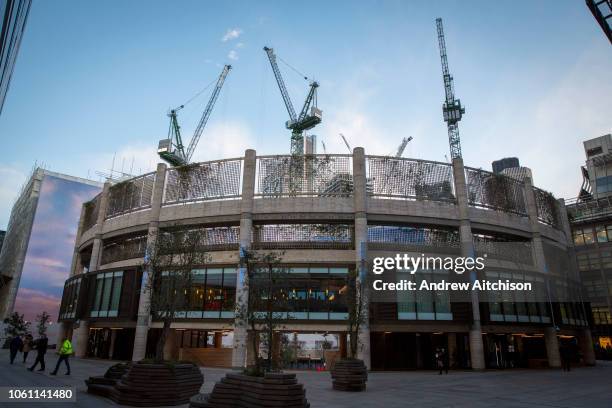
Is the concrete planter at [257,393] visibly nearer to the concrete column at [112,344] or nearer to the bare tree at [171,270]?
the bare tree at [171,270]

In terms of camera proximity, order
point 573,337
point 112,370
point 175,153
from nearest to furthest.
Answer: point 112,370
point 573,337
point 175,153

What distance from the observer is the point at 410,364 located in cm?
A: 3569

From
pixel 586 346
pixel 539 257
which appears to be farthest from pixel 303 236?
pixel 586 346

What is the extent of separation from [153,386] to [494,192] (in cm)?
3767

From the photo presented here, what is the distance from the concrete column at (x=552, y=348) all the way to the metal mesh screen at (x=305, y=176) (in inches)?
932

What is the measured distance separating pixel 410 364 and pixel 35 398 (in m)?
30.7

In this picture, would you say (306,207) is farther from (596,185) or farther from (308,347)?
(596,185)

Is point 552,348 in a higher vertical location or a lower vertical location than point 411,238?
lower

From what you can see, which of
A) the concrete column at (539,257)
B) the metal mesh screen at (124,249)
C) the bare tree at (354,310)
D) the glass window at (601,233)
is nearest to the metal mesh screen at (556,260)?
the concrete column at (539,257)

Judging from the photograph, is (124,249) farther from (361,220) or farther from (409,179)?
(409,179)

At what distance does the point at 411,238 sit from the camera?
123 ft

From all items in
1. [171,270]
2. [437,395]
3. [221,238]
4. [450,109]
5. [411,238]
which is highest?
[450,109]

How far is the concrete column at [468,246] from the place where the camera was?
1323 inches

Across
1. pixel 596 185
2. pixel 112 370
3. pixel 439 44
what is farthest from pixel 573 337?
pixel 439 44
